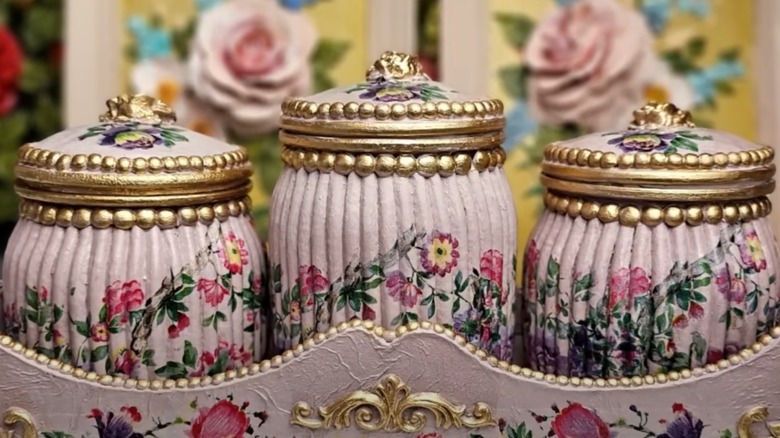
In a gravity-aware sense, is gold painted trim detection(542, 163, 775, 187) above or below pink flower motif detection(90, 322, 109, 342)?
above

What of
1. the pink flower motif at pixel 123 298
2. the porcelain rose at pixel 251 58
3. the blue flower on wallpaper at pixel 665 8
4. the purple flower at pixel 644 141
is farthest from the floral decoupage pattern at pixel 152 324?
the blue flower on wallpaper at pixel 665 8

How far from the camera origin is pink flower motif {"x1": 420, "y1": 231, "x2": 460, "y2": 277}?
475 mm

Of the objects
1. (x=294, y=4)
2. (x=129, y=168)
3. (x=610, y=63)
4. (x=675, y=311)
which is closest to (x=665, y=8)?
(x=610, y=63)

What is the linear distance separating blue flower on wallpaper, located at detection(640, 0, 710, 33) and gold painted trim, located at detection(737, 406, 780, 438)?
0.46 metres

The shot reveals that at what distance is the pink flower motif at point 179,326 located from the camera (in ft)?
1.59

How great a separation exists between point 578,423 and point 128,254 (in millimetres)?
246

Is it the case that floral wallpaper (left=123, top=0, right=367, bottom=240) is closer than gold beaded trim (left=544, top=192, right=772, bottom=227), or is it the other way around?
gold beaded trim (left=544, top=192, right=772, bottom=227)

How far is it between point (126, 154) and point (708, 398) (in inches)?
12.6

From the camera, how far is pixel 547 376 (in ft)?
1.54

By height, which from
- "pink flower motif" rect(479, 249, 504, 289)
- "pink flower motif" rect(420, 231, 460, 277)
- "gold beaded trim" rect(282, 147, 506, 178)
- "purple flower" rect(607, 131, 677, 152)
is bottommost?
"pink flower motif" rect(479, 249, 504, 289)

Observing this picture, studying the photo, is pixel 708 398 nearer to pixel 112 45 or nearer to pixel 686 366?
pixel 686 366

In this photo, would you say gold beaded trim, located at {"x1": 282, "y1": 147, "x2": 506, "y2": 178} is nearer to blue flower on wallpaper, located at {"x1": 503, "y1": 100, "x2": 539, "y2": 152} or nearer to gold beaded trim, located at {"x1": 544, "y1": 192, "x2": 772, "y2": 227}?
gold beaded trim, located at {"x1": 544, "y1": 192, "x2": 772, "y2": 227}

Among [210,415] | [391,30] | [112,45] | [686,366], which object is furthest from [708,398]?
[112,45]

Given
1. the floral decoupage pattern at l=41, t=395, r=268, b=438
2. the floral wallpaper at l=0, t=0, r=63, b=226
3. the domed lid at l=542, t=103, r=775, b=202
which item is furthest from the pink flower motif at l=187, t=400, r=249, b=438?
the floral wallpaper at l=0, t=0, r=63, b=226
